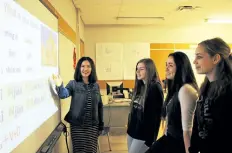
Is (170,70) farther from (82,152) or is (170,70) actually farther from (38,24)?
(82,152)

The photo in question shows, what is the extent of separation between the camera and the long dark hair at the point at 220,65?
4.96 ft

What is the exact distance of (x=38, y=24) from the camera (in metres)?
2.12

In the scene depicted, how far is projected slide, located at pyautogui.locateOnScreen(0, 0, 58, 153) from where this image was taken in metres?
1.39

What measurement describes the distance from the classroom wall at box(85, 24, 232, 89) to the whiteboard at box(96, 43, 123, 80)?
0.49 feet

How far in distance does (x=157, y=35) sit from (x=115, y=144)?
3.79m

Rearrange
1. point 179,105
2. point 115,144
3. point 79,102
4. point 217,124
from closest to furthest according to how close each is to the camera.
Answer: point 217,124
point 179,105
point 79,102
point 115,144

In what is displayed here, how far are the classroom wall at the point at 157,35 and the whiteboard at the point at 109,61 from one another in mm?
149

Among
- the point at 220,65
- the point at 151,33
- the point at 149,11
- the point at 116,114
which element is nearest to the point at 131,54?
the point at 151,33

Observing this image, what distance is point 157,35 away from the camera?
777cm

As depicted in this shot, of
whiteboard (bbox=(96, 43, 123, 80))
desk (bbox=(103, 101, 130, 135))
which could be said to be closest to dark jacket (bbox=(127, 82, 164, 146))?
desk (bbox=(103, 101, 130, 135))

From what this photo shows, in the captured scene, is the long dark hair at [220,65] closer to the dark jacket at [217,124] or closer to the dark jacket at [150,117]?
the dark jacket at [217,124]

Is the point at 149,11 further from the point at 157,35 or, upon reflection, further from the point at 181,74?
the point at 181,74

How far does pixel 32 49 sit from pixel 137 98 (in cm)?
119

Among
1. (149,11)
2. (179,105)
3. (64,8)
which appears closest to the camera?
(179,105)
